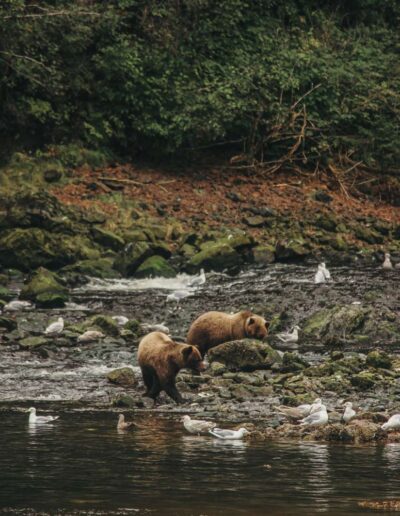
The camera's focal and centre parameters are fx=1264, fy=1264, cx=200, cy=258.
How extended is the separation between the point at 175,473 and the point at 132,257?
16.5m

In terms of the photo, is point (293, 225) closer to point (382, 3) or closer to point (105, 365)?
point (382, 3)

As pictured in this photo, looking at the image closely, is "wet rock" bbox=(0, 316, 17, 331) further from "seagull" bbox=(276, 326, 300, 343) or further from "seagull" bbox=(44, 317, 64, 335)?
"seagull" bbox=(276, 326, 300, 343)

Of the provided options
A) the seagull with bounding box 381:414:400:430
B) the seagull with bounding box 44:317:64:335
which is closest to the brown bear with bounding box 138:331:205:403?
the seagull with bounding box 381:414:400:430

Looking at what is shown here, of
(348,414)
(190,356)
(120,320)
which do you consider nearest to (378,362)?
(190,356)

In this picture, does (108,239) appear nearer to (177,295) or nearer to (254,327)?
(177,295)

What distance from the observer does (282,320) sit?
74.5ft

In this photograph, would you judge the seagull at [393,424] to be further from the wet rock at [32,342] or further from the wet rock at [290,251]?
the wet rock at [290,251]

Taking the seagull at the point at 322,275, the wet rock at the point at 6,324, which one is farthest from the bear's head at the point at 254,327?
the seagull at the point at 322,275

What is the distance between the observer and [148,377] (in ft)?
53.3

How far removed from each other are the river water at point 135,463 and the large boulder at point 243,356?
1.52 metres

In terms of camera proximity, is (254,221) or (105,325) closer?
(105,325)

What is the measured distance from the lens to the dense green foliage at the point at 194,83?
3300cm

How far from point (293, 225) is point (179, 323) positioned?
9295 millimetres

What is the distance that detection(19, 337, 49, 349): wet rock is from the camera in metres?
19.8
